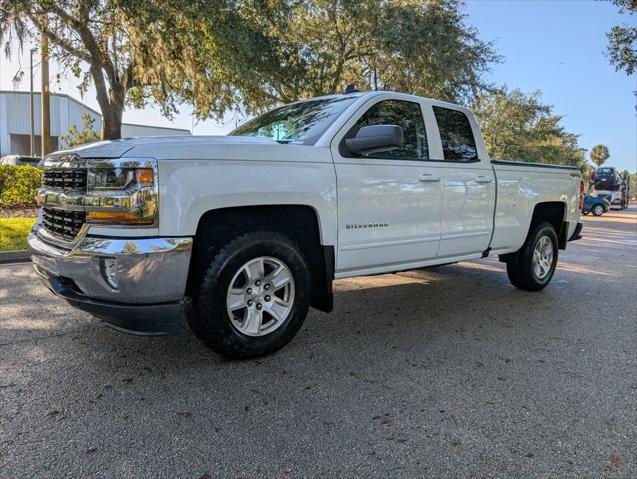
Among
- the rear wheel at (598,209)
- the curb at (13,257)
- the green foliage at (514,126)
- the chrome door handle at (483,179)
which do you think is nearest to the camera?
the chrome door handle at (483,179)

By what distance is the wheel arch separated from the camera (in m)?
3.30

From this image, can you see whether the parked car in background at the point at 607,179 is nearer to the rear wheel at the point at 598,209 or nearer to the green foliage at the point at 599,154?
the rear wheel at the point at 598,209

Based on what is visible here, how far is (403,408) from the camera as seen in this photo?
2922mm

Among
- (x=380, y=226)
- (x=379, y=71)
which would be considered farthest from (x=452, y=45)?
(x=380, y=226)

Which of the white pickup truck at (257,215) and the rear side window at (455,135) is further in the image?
the rear side window at (455,135)

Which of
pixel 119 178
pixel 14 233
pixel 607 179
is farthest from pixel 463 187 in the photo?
pixel 607 179

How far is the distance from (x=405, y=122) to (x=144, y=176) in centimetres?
259

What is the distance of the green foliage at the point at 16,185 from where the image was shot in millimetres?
12617

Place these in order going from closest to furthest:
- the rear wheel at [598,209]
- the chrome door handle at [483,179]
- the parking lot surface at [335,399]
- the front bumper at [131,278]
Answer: the parking lot surface at [335,399]
the front bumper at [131,278]
the chrome door handle at [483,179]
the rear wheel at [598,209]

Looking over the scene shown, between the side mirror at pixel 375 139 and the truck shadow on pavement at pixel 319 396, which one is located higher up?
the side mirror at pixel 375 139

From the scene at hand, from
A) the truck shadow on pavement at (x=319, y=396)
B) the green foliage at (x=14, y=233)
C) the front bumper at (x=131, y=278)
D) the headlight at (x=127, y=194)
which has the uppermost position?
the headlight at (x=127, y=194)

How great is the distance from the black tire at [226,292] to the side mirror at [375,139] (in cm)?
91

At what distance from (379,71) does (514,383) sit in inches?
563

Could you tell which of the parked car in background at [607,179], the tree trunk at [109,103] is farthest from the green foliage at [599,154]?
the tree trunk at [109,103]
